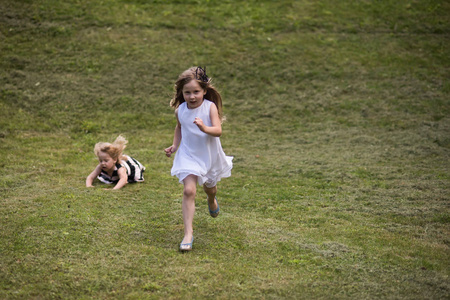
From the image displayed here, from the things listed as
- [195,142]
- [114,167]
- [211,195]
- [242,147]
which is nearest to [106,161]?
[114,167]

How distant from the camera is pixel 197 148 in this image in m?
4.79

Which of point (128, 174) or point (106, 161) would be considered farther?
point (128, 174)

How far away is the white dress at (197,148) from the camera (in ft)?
15.4

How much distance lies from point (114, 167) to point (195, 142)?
9.49ft

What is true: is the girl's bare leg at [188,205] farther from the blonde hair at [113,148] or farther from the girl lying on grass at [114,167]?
the blonde hair at [113,148]

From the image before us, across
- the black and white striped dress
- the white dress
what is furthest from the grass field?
the white dress

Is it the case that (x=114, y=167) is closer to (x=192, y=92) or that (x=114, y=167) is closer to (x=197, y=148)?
(x=197, y=148)

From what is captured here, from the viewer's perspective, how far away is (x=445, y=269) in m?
4.05

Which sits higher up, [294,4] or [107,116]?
[294,4]

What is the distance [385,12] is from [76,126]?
12388 mm

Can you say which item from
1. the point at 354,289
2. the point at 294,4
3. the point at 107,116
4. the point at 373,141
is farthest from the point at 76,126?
the point at 294,4

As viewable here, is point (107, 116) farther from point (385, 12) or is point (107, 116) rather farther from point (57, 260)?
point (385, 12)

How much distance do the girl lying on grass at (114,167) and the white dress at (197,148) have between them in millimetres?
2517

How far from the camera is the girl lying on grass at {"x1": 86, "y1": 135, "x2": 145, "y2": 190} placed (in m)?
7.12
